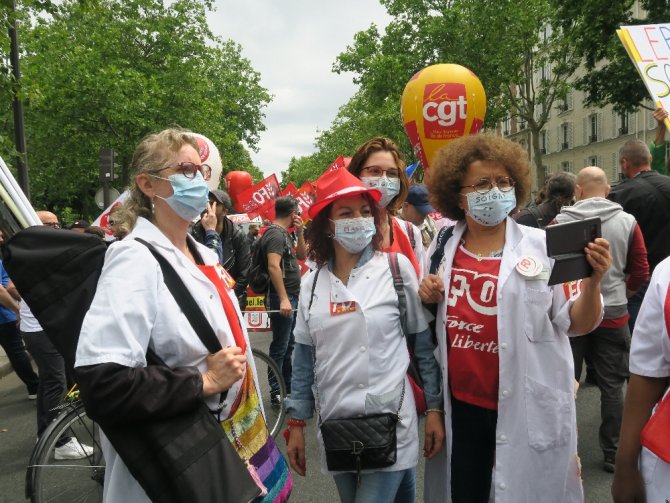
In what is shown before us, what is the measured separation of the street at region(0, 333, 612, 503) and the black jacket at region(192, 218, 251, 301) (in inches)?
63.6

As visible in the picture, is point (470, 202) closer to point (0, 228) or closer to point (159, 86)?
point (0, 228)

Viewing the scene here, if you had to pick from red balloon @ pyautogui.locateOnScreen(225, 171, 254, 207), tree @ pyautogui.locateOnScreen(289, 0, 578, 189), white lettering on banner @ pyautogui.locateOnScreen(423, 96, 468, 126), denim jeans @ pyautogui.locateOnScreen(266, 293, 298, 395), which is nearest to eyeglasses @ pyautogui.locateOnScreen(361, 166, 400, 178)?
denim jeans @ pyautogui.locateOnScreen(266, 293, 298, 395)

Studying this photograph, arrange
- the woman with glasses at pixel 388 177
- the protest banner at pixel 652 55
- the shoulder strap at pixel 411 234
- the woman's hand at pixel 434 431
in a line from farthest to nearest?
the protest banner at pixel 652 55
the shoulder strap at pixel 411 234
the woman with glasses at pixel 388 177
the woman's hand at pixel 434 431

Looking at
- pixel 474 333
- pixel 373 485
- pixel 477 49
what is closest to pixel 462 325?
pixel 474 333

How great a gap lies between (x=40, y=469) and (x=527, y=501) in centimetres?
289

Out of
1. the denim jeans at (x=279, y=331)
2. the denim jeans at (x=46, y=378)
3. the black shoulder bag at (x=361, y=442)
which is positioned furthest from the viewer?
the denim jeans at (x=279, y=331)

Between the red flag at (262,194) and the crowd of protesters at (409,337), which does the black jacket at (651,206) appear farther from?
the red flag at (262,194)

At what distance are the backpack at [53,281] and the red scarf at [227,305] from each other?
432 mm

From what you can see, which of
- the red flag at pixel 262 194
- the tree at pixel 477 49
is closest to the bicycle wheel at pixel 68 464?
the red flag at pixel 262 194

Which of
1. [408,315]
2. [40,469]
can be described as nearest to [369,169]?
[408,315]

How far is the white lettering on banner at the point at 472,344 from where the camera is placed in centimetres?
229

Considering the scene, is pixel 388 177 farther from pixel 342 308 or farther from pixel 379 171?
pixel 342 308

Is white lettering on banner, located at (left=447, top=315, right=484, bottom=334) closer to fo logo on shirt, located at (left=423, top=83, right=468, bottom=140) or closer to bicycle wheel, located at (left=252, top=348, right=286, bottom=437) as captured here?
bicycle wheel, located at (left=252, top=348, right=286, bottom=437)

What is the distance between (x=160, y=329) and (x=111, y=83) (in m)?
21.3
